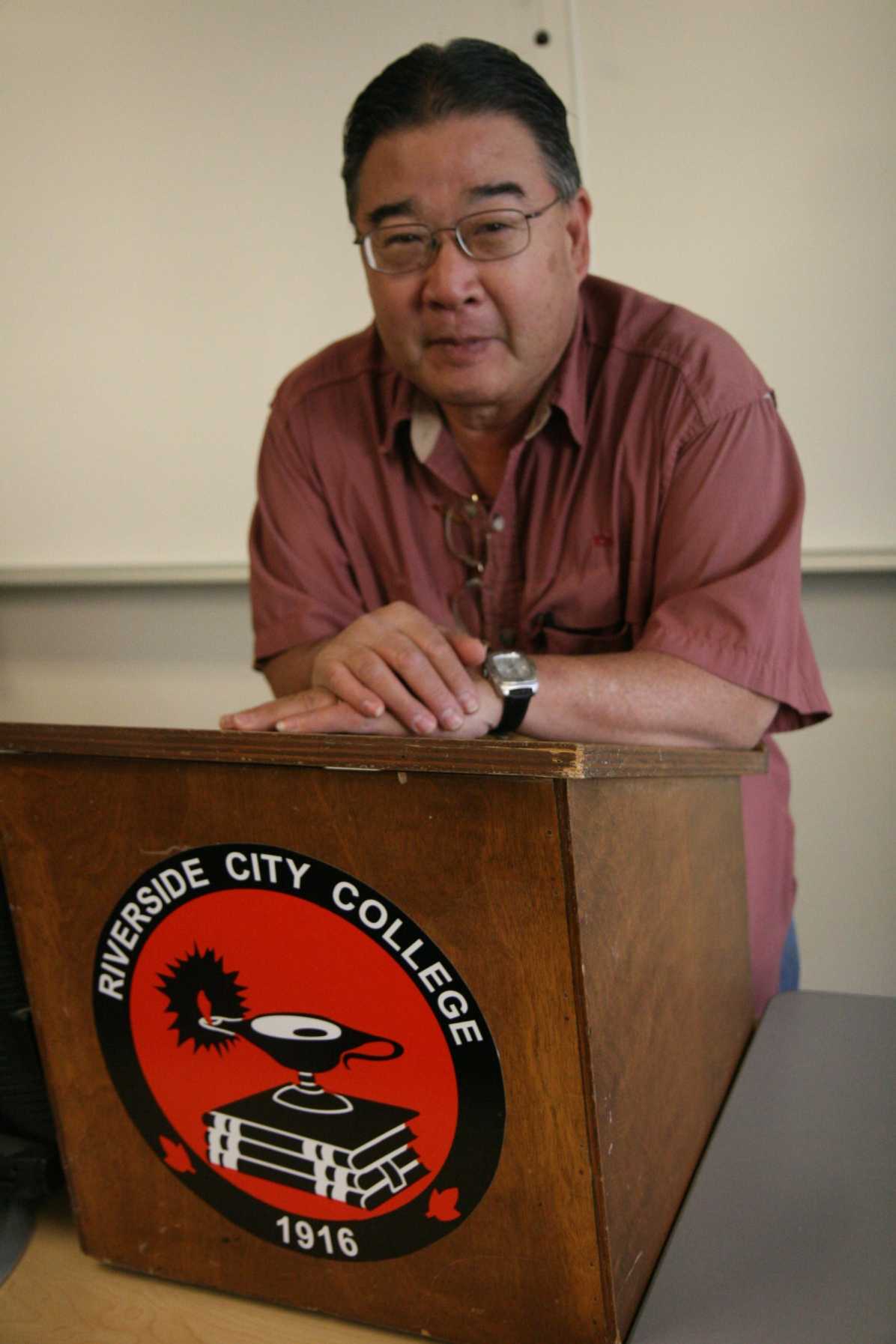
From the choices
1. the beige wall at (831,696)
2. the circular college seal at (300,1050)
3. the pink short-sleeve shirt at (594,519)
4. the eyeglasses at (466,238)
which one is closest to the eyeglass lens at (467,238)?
the eyeglasses at (466,238)

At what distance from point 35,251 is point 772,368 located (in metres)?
1.57

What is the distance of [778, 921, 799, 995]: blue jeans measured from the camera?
55.2 inches

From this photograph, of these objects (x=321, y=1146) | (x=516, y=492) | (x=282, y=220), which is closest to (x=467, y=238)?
(x=516, y=492)

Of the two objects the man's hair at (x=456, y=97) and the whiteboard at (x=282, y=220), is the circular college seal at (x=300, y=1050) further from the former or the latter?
the whiteboard at (x=282, y=220)

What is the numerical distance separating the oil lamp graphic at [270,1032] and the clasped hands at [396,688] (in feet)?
1.03

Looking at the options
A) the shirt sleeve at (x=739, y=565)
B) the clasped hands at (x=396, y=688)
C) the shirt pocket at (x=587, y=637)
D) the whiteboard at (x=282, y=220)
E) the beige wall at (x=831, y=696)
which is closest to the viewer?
the clasped hands at (x=396, y=688)

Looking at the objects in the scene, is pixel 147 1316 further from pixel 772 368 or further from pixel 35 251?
pixel 35 251

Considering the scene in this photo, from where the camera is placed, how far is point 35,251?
2494mm

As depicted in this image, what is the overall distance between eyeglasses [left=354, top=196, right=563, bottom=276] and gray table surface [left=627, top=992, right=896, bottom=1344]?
0.82m

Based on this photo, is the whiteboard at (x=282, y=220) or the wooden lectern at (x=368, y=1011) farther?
the whiteboard at (x=282, y=220)

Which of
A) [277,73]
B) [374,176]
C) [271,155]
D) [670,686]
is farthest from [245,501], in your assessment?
Result: [670,686]

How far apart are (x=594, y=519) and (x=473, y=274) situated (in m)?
0.30

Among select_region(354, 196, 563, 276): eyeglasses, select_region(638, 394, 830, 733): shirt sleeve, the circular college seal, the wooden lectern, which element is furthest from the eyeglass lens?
the circular college seal

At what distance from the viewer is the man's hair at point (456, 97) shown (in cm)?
118
